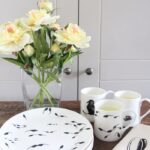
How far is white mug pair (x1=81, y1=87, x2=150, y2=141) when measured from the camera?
732 millimetres

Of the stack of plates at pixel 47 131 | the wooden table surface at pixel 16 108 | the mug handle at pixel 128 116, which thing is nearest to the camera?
the stack of plates at pixel 47 131

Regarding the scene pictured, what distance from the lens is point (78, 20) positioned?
1146 mm

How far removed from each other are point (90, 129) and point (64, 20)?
576mm

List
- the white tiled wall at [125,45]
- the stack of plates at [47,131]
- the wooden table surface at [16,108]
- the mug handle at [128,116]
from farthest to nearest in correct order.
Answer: the white tiled wall at [125,45] < the wooden table surface at [16,108] < the mug handle at [128,116] < the stack of plates at [47,131]

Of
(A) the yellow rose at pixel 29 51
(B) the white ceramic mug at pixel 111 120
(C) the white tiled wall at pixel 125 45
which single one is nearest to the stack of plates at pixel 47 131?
(B) the white ceramic mug at pixel 111 120

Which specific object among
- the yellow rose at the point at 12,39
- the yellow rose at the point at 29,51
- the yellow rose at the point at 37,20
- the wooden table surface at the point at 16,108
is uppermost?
the yellow rose at the point at 37,20

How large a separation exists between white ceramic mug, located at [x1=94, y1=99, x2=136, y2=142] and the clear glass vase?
0.50 ft

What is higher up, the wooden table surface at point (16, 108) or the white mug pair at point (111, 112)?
the white mug pair at point (111, 112)

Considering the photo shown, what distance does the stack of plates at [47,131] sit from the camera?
661 millimetres

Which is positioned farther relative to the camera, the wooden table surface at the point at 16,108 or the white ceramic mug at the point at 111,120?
the wooden table surface at the point at 16,108

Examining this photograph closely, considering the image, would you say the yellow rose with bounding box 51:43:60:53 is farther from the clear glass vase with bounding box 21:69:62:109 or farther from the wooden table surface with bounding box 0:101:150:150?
the wooden table surface with bounding box 0:101:150:150

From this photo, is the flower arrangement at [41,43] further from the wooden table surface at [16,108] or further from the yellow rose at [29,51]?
the wooden table surface at [16,108]

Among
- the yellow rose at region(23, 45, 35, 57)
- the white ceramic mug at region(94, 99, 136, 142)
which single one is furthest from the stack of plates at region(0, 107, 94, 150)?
the yellow rose at region(23, 45, 35, 57)

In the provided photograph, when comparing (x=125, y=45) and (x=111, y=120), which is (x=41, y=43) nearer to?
(x=111, y=120)
